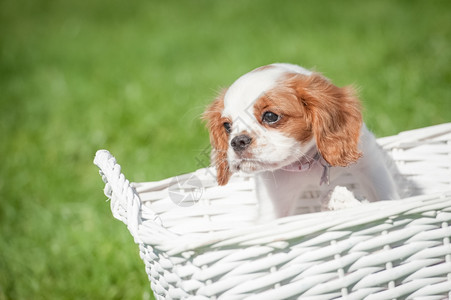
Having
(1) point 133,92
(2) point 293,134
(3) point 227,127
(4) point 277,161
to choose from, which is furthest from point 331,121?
(1) point 133,92

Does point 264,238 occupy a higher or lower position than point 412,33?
lower

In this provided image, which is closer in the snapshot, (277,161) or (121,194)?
(121,194)

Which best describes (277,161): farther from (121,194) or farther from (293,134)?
(121,194)

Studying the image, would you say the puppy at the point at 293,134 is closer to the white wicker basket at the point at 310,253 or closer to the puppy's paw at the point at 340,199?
the puppy's paw at the point at 340,199

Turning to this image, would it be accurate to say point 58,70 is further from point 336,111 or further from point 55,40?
point 336,111

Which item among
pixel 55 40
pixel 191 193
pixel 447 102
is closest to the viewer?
pixel 191 193

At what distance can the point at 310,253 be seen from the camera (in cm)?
168

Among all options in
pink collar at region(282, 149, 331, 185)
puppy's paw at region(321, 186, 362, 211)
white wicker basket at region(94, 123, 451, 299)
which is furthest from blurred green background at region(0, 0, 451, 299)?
white wicker basket at region(94, 123, 451, 299)

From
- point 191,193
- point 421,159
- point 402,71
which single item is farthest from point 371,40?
point 191,193

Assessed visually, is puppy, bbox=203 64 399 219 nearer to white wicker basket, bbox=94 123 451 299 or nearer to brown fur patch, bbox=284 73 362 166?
brown fur patch, bbox=284 73 362 166

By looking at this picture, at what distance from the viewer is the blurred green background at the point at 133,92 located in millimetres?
3166

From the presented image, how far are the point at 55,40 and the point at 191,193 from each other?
6.25 meters

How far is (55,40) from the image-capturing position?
27.2ft

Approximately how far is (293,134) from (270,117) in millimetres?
106
